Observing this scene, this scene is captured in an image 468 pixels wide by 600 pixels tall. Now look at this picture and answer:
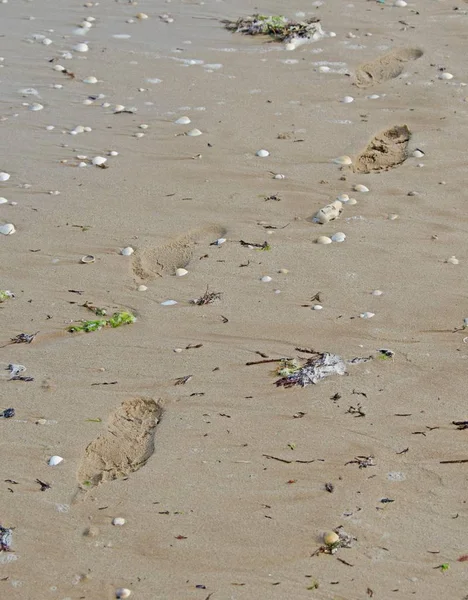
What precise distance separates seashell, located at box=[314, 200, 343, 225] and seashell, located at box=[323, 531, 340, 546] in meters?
2.70

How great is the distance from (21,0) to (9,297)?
5.58m

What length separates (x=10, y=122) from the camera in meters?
7.12

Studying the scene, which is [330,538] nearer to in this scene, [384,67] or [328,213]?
[328,213]

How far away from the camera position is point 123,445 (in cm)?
406

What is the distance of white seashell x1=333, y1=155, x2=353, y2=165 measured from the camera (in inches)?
253

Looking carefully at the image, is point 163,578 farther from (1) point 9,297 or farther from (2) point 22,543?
(1) point 9,297

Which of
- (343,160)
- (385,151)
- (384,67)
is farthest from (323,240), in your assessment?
(384,67)

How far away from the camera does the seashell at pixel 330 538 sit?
3484 millimetres

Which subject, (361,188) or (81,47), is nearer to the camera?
(361,188)

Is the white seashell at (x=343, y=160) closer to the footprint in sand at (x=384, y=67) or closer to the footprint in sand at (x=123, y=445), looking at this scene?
the footprint in sand at (x=384, y=67)

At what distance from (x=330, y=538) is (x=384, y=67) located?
18.5ft

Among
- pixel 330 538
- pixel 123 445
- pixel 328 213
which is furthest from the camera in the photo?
pixel 328 213

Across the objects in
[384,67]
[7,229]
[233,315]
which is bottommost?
[233,315]

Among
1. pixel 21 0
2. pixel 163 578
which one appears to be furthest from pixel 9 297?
pixel 21 0
